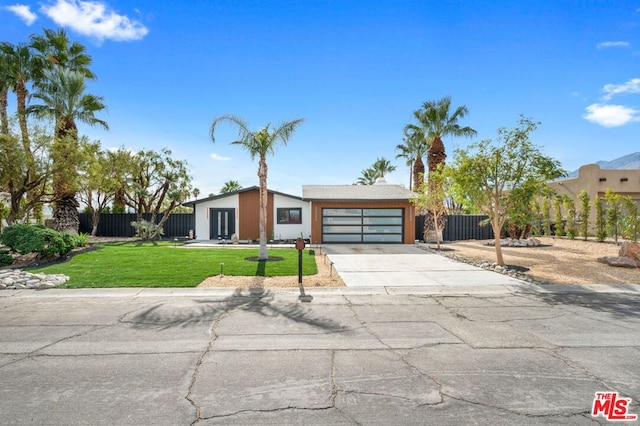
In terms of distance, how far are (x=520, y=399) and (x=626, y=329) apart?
12.9 ft

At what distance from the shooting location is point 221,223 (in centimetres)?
2162

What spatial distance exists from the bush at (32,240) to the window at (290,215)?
1126cm

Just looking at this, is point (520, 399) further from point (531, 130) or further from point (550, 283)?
point (531, 130)

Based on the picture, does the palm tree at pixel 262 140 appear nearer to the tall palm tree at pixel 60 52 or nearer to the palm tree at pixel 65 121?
the palm tree at pixel 65 121

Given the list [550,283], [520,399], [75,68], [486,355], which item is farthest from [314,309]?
[75,68]

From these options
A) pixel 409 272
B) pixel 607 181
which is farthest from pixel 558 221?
pixel 409 272

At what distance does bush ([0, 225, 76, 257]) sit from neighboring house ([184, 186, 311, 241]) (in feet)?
30.3

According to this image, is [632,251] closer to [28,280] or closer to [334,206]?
[334,206]

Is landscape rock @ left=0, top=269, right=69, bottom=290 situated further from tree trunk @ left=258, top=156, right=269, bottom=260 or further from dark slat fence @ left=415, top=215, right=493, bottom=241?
dark slat fence @ left=415, top=215, right=493, bottom=241

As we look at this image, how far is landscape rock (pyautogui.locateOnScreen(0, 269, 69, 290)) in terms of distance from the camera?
8.77 metres

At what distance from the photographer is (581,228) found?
20234mm

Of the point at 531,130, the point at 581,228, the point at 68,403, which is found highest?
the point at 531,130

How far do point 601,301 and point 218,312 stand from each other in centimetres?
860

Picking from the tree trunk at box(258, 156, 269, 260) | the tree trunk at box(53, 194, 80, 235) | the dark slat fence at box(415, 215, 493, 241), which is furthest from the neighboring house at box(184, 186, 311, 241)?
the dark slat fence at box(415, 215, 493, 241)
